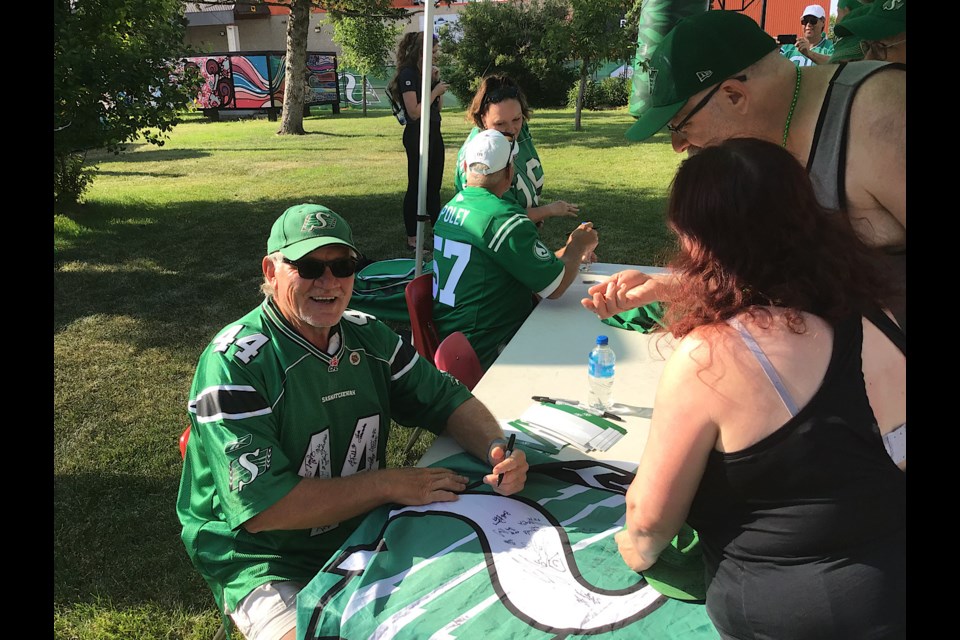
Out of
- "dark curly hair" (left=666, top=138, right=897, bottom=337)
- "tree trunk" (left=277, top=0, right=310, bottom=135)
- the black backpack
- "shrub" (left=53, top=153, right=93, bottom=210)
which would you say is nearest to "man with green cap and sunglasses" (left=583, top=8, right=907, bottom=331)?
"dark curly hair" (left=666, top=138, right=897, bottom=337)

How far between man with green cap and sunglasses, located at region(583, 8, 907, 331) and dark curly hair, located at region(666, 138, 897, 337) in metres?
0.20

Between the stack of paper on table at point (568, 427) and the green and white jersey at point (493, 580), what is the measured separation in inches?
10.3

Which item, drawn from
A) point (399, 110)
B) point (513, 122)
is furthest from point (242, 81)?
point (513, 122)

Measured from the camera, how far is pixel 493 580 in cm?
152

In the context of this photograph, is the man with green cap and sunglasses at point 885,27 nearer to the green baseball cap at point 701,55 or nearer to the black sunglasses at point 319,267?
the green baseball cap at point 701,55

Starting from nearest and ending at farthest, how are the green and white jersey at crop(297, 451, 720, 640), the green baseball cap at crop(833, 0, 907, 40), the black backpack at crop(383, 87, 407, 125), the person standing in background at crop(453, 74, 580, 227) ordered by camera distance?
the green and white jersey at crop(297, 451, 720, 640)
the green baseball cap at crop(833, 0, 907, 40)
the person standing in background at crop(453, 74, 580, 227)
the black backpack at crop(383, 87, 407, 125)

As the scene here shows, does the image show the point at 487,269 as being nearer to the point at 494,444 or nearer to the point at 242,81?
the point at 494,444

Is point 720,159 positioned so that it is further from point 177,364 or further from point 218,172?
point 218,172

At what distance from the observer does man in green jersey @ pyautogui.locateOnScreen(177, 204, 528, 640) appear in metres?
1.69

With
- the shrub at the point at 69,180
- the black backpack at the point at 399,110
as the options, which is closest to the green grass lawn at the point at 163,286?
the shrub at the point at 69,180

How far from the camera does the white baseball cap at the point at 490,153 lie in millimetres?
3174

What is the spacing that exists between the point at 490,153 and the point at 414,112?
3.92 meters

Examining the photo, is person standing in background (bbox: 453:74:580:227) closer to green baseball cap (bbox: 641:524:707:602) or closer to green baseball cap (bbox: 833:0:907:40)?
green baseball cap (bbox: 833:0:907:40)
